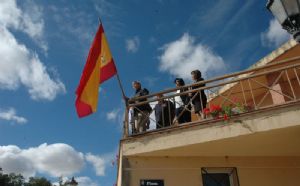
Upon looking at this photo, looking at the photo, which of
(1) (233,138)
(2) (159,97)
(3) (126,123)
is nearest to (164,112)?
(2) (159,97)

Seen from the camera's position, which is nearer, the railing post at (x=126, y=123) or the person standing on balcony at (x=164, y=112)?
the railing post at (x=126, y=123)

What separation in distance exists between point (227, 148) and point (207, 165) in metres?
0.66

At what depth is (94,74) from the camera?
7723 mm

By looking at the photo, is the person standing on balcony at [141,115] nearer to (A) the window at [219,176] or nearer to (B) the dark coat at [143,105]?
(B) the dark coat at [143,105]

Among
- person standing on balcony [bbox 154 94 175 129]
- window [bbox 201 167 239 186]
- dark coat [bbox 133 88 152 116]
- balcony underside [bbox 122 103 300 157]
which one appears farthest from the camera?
dark coat [bbox 133 88 152 116]

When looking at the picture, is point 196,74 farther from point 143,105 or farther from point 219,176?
point 219,176

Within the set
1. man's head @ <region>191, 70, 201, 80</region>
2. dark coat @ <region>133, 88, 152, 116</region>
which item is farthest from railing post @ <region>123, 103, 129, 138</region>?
man's head @ <region>191, 70, 201, 80</region>

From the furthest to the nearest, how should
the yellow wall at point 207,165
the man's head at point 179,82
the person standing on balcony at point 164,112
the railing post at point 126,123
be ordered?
the man's head at point 179,82 → the person standing on balcony at point 164,112 → the railing post at point 126,123 → the yellow wall at point 207,165

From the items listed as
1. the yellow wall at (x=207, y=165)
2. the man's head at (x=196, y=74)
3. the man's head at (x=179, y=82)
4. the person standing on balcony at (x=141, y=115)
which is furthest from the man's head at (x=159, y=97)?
the yellow wall at (x=207, y=165)

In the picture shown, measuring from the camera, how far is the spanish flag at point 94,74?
747 centimetres

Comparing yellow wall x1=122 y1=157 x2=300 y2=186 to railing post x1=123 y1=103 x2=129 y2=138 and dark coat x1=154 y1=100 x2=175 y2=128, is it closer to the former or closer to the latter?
railing post x1=123 y1=103 x2=129 y2=138

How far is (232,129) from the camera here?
21.7 feet

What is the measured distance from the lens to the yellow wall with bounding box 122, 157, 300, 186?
702 centimetres

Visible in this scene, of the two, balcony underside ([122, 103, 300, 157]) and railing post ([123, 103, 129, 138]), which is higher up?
railing post ([123, 103, 129, 138])
